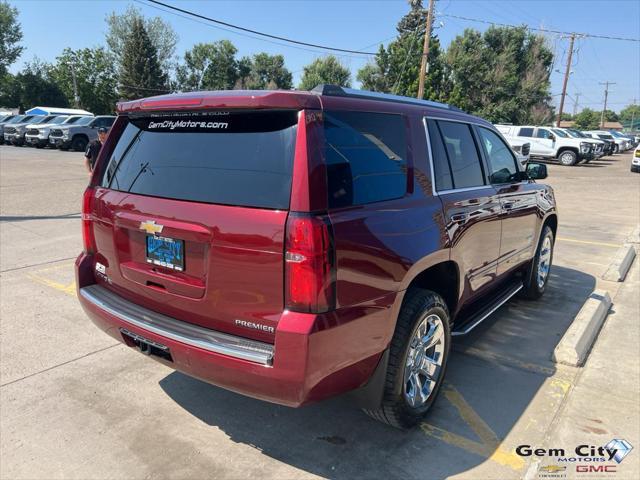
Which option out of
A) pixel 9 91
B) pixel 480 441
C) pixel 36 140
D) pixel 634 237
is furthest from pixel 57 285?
pixel 9 91

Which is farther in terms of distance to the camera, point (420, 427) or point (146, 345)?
point (420, 427)

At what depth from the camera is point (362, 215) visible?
249cm

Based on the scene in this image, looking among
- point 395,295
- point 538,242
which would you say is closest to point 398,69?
point 538,242

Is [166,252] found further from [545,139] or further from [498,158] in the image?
A: [545,139]

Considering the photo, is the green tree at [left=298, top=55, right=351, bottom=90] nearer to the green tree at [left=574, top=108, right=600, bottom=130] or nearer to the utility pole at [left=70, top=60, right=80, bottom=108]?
the utility pole at [left=70, top=60, right=80, bottom=108]

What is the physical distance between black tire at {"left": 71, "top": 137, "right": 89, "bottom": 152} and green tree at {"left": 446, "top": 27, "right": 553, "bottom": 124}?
29.7m

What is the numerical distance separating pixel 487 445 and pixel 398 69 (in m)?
45.7

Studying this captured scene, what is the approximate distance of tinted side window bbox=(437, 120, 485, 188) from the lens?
3.50 m

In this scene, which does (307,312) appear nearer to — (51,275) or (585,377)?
(585,377)

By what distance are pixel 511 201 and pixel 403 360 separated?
2196 mm

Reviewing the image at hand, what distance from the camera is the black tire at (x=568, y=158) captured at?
1076 inches

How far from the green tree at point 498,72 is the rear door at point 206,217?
4358 centimetres

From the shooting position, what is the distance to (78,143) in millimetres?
26906

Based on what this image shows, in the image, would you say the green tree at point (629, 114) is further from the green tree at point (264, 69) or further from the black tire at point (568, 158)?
the black tire at point (568, 158)
